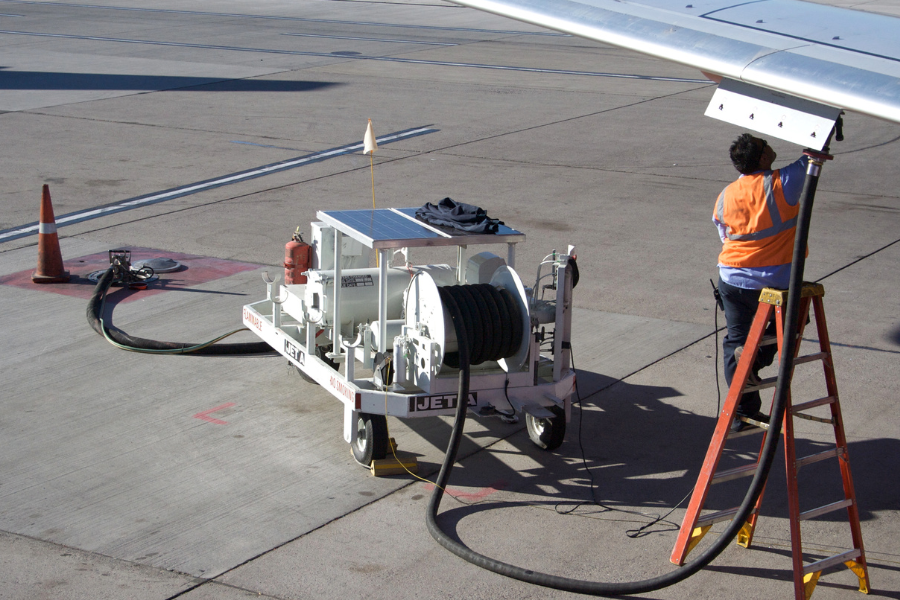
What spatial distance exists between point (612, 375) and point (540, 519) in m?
2.53

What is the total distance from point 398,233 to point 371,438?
4.49ft

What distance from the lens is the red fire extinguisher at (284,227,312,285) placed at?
767 centimetres

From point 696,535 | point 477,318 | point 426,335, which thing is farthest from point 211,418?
point 696,535

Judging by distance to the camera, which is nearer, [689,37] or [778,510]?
[689,37]

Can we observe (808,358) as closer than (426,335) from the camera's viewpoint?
Yes

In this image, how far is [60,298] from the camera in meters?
9.73

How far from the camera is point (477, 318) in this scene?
242 inches

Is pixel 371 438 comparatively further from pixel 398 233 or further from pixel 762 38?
Answer: pixel 762 38

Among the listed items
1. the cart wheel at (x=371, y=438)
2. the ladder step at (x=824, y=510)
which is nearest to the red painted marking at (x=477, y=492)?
the cart wheel at (x=371, y=438)

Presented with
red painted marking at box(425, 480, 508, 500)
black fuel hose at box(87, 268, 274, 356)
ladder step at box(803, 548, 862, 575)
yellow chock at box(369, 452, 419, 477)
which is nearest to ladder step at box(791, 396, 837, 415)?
ladder step at box(803, 548, 862, 575)

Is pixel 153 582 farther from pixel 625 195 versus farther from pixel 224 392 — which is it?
pixel 625 195

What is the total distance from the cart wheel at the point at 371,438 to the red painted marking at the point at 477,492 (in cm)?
41

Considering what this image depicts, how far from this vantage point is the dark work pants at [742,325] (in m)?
6.30

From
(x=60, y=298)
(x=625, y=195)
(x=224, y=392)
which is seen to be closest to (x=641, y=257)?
(x=625, y=195)
